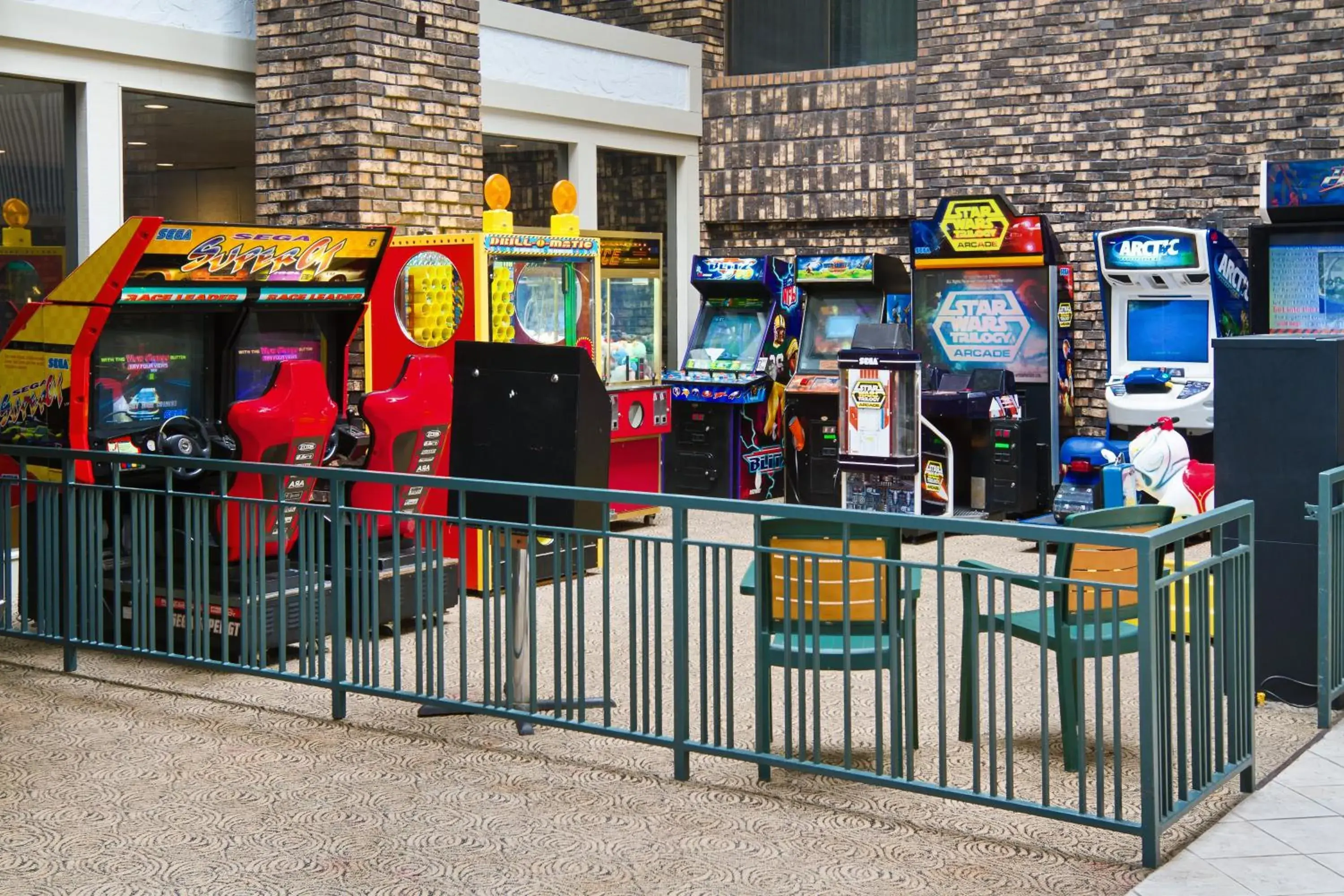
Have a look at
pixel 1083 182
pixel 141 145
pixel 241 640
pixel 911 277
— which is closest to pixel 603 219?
pixel 911 277

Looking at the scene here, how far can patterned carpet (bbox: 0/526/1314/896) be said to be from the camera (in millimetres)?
3865

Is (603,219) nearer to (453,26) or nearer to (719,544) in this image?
(453,26)

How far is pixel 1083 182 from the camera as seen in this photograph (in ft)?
33.4

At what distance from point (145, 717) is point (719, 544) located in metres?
2.29

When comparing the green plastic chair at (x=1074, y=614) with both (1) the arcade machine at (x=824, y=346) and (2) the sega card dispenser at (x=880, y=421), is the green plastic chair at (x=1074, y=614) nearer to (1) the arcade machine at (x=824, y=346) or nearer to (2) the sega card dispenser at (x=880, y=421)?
(2) the sega card dispenser at (x=880, y=421)

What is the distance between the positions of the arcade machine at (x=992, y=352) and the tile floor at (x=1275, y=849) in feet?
15.1

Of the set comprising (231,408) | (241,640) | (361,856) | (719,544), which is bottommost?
(361,856)

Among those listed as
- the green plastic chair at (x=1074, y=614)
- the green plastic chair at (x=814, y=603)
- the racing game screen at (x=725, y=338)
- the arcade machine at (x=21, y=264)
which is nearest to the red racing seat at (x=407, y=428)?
the arcade machine at (x=21, y=264)

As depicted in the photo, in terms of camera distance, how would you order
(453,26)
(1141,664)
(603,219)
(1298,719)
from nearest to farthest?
(1141,664)
(1298,719)
(453,26)
(603,219)

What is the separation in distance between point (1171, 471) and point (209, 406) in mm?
4437

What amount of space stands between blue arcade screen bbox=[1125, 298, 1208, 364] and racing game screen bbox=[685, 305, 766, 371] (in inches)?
93.9

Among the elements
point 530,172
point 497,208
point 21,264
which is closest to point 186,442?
point 21,264

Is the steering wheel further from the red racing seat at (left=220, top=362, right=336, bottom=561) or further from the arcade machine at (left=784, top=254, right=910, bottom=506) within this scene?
the arcade machine at (left=784, top=254, right=910, bottom=506)

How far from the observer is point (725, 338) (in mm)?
10484
